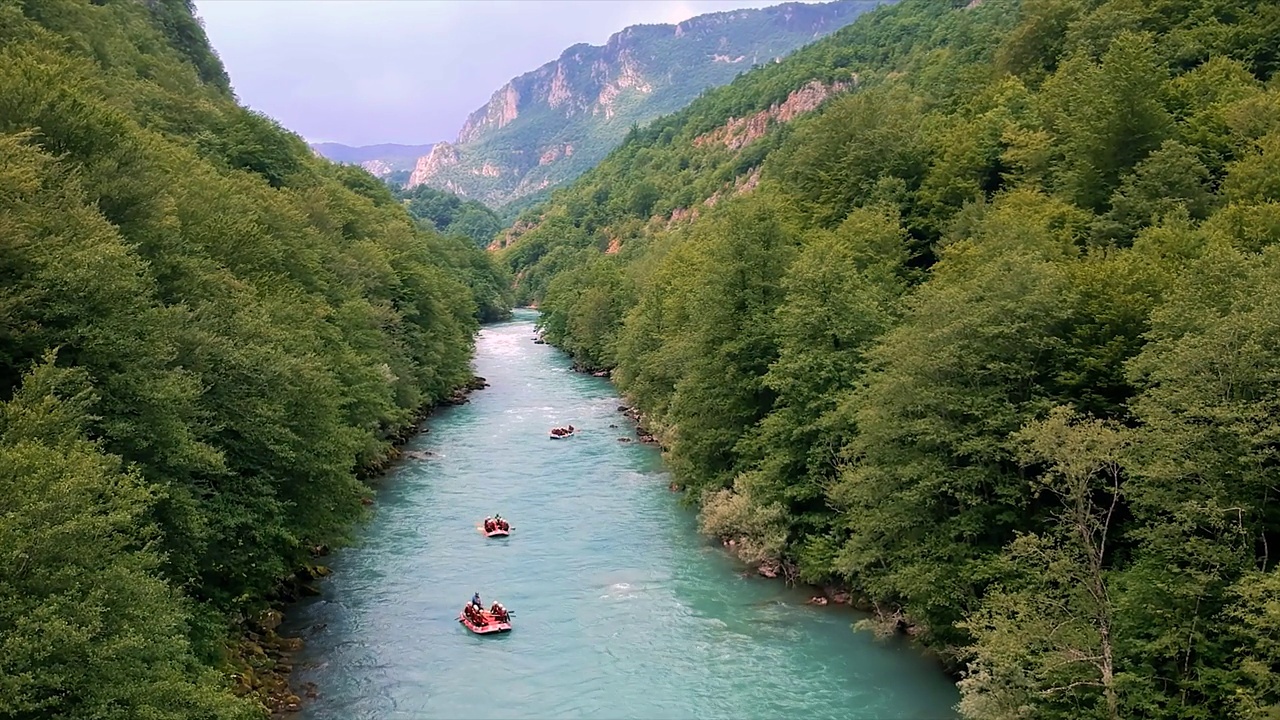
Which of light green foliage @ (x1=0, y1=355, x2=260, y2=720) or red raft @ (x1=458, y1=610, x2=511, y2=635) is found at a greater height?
light green foliage @ (x1=0, y1=355, x2=260, y2=720)

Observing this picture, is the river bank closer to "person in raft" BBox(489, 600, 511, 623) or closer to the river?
the river

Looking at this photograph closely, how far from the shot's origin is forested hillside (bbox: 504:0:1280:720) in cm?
1541

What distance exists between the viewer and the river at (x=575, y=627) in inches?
813

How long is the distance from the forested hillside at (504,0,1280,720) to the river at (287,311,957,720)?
1.91 meters

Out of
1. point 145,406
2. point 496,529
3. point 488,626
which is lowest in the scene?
point 488,626

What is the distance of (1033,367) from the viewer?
20891 mm

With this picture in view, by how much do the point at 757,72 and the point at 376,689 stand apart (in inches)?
6298

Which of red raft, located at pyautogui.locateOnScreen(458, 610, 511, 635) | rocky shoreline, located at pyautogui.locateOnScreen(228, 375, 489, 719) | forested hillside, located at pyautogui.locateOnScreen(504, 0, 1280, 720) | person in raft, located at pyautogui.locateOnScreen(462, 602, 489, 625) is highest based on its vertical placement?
forested hillside, located at pyautogui.locateOnScreen(504, 0, 1280, 720)

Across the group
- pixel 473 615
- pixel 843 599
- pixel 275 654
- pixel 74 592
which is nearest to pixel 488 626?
pixel 473 615

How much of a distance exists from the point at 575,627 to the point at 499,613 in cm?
225

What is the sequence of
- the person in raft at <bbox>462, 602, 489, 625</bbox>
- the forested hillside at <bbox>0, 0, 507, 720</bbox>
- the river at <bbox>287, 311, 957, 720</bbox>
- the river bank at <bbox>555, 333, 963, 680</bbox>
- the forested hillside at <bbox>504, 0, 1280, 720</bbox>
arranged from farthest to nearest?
the person in raft at <bbox>462, 602, 489, 625</bbox> → the river bank at <bbox>555, 333, 963, 680</bbox> → the river at <bbox>287, 311, 957, 720</bbox> → the forested hillside at <bbox>504, 0, 1280, 720</bbox> → the forested hillside at <bbox>0, 0, 507, 720</bbox>

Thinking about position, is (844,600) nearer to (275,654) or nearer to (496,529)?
(496,529)

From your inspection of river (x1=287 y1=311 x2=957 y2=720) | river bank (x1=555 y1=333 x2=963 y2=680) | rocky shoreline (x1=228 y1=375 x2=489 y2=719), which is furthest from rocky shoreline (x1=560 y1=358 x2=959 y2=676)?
rocky shoreline (x1=228 y1=375 x2=489 y2=719)

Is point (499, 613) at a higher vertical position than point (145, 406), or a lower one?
lower
